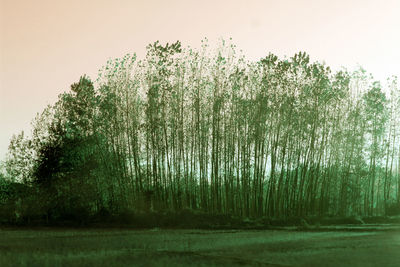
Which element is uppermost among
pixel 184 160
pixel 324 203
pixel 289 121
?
pixel 289 121

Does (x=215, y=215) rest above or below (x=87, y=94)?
below

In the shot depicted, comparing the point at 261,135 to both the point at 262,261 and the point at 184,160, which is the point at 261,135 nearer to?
the point at 184,160

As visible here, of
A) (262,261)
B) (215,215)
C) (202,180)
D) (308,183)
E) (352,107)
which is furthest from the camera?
(352,107)

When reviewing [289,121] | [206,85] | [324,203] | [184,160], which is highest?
[206,85]

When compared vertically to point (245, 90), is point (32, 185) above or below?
below

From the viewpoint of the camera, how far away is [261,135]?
123 feet

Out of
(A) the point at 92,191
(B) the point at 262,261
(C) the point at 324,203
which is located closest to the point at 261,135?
(C) the point at 324,203

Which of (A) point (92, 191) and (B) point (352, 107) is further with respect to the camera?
(B) point (352, 107)

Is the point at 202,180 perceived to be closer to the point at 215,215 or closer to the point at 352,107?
the point at 215,215

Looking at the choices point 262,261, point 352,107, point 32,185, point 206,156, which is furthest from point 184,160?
point 262,261

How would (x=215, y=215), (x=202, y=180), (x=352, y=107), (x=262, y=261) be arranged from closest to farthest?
(x=262, y=261) < (x=215, y=215) < (x=202, y=180) < (x=352, y=107)

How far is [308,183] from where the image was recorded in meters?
40.2

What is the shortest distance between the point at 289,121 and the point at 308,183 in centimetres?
527

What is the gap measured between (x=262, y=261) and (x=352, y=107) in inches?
1386
